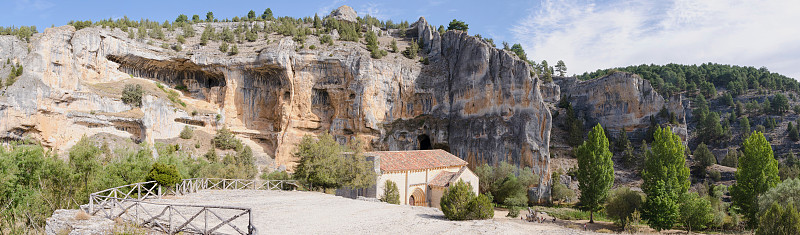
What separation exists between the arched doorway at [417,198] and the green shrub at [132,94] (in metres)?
30.0

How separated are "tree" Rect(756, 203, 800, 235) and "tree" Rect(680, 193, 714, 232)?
29.2ft

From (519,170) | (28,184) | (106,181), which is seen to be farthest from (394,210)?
(519,170)

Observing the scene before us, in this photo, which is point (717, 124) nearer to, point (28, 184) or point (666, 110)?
point (666, 110)

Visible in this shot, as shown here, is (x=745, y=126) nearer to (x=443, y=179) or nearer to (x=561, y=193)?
(x=561, y=193)

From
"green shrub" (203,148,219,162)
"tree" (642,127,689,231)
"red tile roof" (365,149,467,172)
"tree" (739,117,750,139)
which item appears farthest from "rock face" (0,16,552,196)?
"tree" (739,117,750,139)

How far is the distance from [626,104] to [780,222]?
53386 millimetres

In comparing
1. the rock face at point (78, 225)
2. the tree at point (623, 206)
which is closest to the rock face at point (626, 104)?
Answer: the tree at point (623, 206)

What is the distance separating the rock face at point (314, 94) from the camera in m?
42.1

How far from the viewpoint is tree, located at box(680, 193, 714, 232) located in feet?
92.0

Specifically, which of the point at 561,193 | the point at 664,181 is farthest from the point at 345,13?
the point at 664,181

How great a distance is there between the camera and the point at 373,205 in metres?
20.9

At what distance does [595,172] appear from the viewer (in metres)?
34.0

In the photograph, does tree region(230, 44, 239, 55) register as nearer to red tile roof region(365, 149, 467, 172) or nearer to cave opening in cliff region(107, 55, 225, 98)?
cave opening in cliff region(107, 55, 225, 98)

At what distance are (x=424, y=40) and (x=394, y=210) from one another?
152ft
